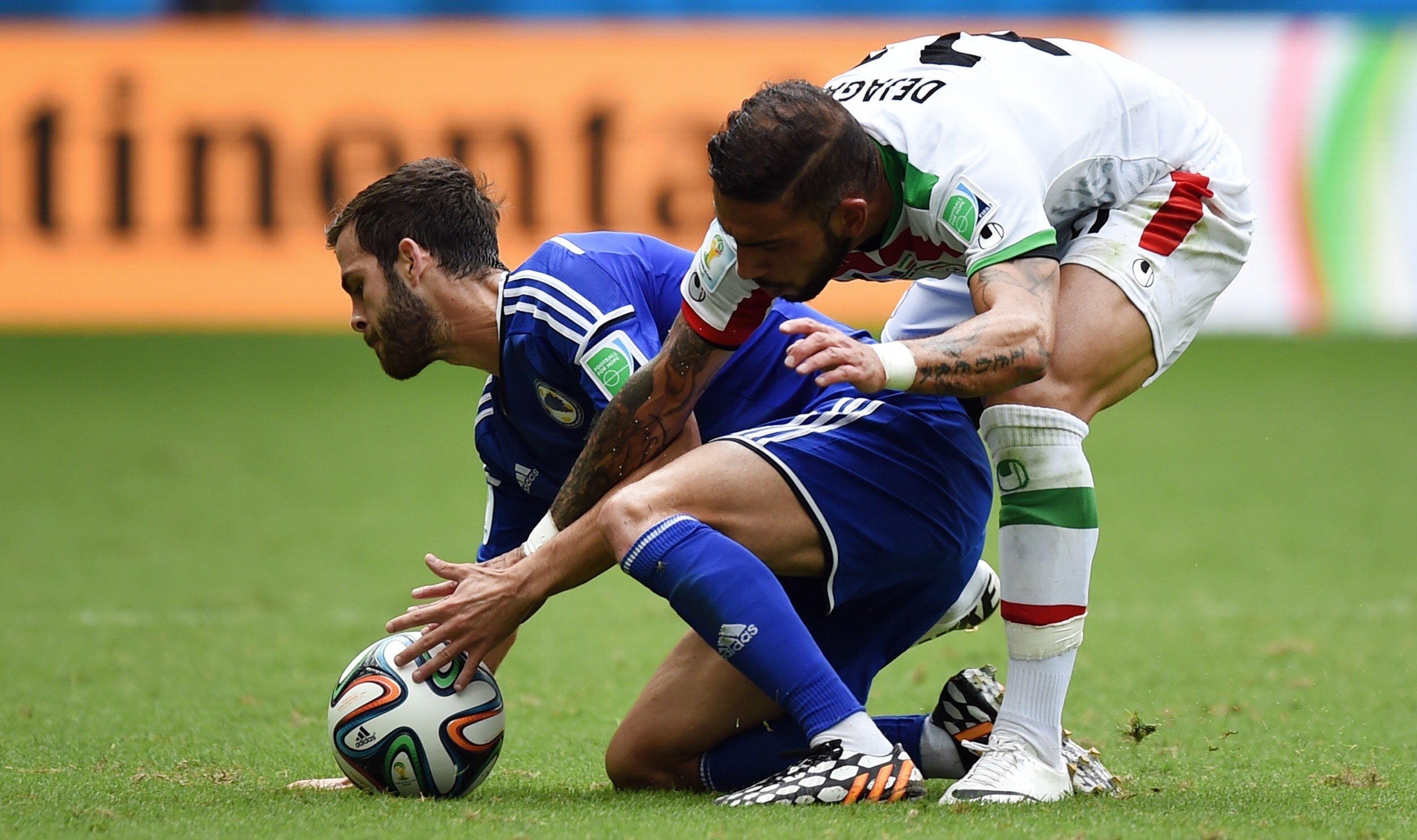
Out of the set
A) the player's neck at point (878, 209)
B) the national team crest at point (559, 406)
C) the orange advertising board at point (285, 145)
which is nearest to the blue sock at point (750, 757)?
the national team crest at point (559, 406)

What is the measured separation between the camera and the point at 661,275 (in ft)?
14.7

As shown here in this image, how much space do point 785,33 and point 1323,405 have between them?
5614mm

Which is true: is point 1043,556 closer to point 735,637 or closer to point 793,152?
point 735,637

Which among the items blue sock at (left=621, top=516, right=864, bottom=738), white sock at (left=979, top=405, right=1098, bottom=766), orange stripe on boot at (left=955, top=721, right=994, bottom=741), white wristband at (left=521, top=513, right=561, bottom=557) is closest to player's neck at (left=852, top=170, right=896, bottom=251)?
white sock at (left=979, top=405, right=1098, bottom=766)

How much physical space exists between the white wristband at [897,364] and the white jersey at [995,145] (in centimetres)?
31

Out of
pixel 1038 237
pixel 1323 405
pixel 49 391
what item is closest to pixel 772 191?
pixel 1038 237

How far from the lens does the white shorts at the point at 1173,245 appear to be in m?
3.88

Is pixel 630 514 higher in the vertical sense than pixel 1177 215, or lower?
lower

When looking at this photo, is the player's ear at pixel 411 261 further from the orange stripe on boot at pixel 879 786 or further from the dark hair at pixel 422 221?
the orange stripe on boot at pixel 879 786

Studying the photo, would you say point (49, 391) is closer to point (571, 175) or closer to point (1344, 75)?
point (571, 175)

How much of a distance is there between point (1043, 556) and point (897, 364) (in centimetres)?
70

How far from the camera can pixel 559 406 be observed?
13.9ft

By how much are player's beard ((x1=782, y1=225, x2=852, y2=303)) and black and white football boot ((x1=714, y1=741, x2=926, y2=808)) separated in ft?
3.30


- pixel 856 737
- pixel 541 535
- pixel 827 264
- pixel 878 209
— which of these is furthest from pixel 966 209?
pixel 541 535
